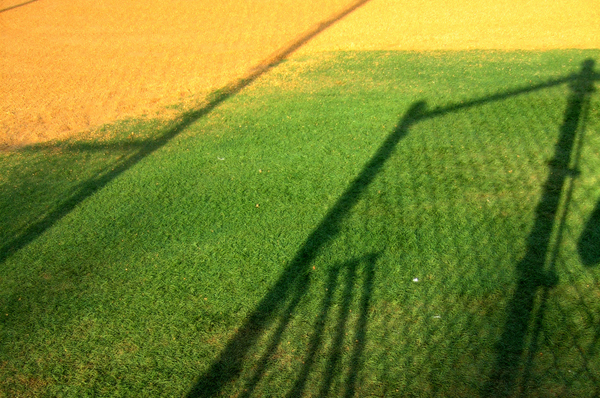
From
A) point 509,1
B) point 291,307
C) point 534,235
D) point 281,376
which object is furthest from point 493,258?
point 509,1

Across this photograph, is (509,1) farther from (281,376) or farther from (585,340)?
(281,376)

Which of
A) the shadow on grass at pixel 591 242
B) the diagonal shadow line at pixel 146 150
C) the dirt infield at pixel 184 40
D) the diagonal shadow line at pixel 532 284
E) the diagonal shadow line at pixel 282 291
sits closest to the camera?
the diagonal shadow line at pixel 532 284

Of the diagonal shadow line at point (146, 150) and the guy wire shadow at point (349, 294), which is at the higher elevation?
the diagonal shadow line at point (146, 150)

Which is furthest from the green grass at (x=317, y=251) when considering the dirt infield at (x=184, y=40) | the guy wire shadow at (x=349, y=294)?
the dirt infield at (x=184, y=40)

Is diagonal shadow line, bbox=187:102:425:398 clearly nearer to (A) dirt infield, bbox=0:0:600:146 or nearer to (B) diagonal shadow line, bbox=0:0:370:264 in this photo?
(B) diagonal shadow line, bbox=0:0:370:264

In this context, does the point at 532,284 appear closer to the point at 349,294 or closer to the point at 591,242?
the point at 591,242

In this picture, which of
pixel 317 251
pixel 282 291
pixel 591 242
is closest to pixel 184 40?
pixel 317 251

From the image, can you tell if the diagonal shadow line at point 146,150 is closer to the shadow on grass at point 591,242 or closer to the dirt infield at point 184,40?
the dirt infield at point 184,40
